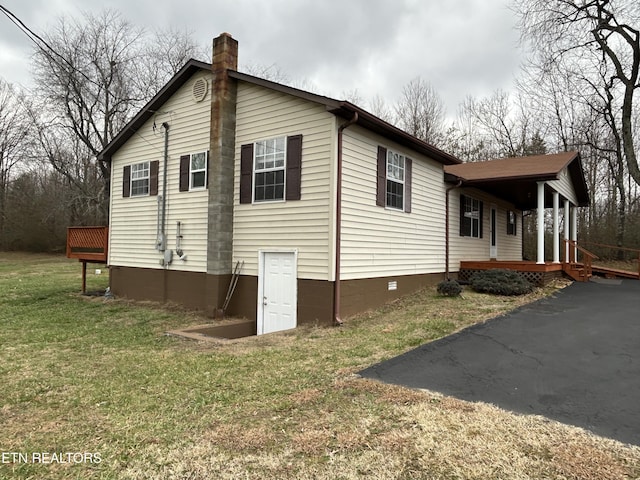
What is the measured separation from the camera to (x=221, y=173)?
10172 millimetres

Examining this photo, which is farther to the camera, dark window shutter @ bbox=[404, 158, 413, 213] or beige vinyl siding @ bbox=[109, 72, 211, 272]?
beige vinyl siding @ bbox=[109, 72, 211, 272]

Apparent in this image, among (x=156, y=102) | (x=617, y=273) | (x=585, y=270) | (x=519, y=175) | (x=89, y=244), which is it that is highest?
(x=156, y=102)

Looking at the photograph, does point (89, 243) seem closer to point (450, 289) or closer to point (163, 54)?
point (450, 289)

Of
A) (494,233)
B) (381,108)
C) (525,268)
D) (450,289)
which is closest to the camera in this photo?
(450,289)

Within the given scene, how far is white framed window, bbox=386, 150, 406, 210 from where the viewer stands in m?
10.2

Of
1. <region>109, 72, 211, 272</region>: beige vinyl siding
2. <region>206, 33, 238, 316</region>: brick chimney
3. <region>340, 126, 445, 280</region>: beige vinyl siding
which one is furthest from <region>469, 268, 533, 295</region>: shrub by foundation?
<region>109, 72, 211, 272</region>: beige vinyl siding

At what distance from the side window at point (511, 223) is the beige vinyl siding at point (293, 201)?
11.7 meters

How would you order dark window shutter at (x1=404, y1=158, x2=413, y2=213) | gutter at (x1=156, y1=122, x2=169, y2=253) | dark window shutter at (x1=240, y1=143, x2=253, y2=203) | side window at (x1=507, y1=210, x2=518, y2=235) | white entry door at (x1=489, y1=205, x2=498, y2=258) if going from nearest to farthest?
1. dark window shutter at (x1=240, y1=143, x2=253, y2=203)
2. dark window shutter at (x1=404, y1=158, x2=413, y2=213)
3. gutter at (x1=156, y1=122, x2=169, y2=253)
4. white entry door at (x1=489, y1=205, x2=498, y2=258)
5. side window at (x1=507, y1=210, x2=518, y2=235)

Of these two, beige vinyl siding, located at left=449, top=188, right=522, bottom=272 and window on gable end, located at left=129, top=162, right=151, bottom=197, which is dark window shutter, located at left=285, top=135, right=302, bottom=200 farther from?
beige vinyl siding, located at left=449, top=188, right=522, bottom=272

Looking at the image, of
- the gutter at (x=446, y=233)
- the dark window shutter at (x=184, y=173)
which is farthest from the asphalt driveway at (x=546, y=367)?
the dark window shutter at (x=184, y=173)

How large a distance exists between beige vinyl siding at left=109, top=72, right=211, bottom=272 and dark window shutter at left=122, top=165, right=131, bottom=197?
0.53ft

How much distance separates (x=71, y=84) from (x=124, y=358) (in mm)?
25714

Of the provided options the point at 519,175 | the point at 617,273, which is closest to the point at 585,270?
the point at 617,273

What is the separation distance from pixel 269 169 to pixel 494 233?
33.3 feet
